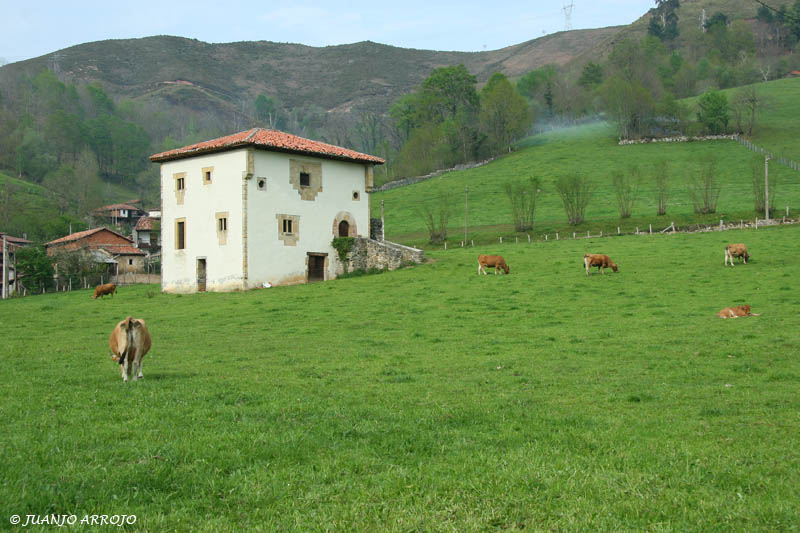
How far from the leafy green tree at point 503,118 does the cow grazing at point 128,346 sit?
94.2 meters

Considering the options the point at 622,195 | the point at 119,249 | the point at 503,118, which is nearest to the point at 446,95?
the point at 503,118

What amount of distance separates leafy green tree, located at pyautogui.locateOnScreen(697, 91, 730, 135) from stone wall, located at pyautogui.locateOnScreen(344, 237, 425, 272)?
68.1 meters

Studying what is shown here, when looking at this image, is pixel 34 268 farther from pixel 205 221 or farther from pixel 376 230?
pixel 376 230

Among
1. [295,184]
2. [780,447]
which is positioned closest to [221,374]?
[780,447]

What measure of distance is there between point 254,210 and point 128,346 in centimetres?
2715

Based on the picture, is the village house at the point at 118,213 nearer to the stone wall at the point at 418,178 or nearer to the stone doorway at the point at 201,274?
the stone wall at the point at 418,178

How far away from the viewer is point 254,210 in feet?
119

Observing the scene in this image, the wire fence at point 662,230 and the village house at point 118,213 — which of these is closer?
the wire fence at point 662,230

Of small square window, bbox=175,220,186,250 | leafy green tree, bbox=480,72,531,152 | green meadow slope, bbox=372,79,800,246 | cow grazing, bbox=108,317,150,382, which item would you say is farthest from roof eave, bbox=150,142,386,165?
leafy green tree, bbox=480,72,531,152

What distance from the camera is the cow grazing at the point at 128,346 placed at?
9.97m

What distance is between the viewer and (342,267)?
4019 cm

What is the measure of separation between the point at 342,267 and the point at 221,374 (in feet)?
95.2

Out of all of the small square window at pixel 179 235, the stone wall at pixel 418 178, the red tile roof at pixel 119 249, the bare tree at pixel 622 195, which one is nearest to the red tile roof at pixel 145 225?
the red tile roof at pixel 119 249

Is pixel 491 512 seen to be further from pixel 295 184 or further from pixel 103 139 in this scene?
pixel 103 139
